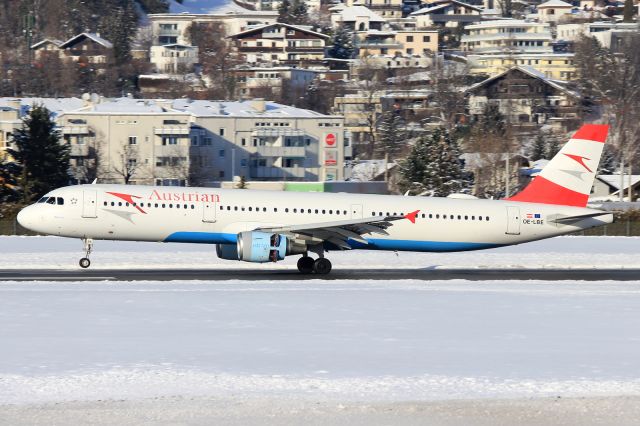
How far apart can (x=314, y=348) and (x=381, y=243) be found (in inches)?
672

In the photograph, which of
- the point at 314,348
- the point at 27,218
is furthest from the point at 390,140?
the point at 314,348

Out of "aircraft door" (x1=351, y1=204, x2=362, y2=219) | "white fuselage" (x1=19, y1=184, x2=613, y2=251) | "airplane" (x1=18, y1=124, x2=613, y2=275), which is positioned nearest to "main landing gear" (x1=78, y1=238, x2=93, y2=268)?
"airplane" (x1=18, y1=124, x2=613, y2=275)

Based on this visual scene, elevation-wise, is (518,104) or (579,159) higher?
(518,104)

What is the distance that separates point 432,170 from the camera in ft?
328

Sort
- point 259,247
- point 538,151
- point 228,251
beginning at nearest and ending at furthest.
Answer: point 259,247 → point 228,251 → point 538,151

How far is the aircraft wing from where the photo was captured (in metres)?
40.7

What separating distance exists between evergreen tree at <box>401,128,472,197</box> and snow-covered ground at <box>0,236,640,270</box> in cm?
4058

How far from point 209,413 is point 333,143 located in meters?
116

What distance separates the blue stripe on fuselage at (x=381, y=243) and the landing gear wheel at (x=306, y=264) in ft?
5.60

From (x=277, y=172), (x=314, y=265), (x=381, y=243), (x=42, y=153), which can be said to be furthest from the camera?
(x=277, y=172)

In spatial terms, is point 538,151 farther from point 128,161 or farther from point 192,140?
point 128,161

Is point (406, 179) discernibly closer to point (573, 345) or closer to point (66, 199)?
point (66, 199)

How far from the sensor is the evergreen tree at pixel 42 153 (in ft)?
325

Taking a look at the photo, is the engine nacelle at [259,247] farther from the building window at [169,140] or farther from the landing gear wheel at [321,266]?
the building window at [169,140]
